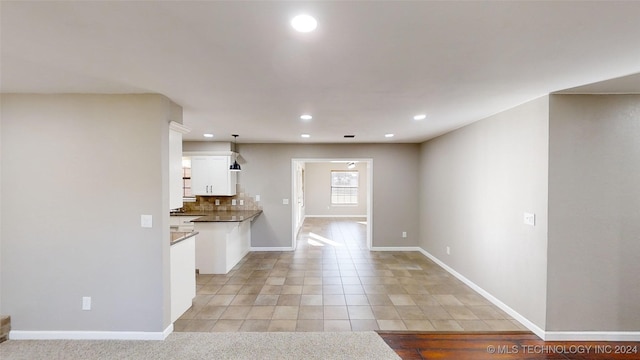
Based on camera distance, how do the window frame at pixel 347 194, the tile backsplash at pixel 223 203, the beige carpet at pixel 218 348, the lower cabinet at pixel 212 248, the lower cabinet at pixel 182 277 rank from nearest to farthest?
1. the beige carpet at pixel 218 348
2. the lower cabinet at pixel 182 277
3. the lower cabinet at pixel 212 248
4. the tile backsplash at pixel 223 203
5. the window frame at pixel 347 194

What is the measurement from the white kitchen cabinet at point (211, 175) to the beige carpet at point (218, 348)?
132 inches

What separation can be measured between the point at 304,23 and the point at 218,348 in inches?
112

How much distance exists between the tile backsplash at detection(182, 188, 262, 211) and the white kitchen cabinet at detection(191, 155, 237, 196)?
1.14 ft

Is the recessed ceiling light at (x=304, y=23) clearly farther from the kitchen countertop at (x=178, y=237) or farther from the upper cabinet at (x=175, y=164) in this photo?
the kitchen countertop at (x=178, y=237)

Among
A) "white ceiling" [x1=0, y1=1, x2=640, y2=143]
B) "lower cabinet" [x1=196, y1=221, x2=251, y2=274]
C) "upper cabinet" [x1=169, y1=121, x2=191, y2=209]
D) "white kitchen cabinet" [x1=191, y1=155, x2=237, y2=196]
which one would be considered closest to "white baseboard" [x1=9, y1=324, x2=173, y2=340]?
"upper cabinet" [x1=169, y1=121, x2=191, y2=209]

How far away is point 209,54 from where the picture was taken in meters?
1.81

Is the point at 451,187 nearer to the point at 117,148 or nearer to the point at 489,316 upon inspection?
the point at 489,316


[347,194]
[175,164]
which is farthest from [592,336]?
[347,194]

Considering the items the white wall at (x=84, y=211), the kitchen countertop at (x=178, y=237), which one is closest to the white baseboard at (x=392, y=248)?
the kitchen countertop at (x=178, y=237)

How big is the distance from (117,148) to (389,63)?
2.70 m

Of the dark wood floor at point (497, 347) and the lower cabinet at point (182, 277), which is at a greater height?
the lower cabinet at point (182, 277)

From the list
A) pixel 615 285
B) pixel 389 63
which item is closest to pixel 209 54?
pixel 389 63

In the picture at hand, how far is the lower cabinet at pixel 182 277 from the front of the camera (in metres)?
3.02

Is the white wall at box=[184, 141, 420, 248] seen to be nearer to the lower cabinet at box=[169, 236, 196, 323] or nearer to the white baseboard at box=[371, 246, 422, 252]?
the white baseboard at box=[371, 246, 422, 252]
